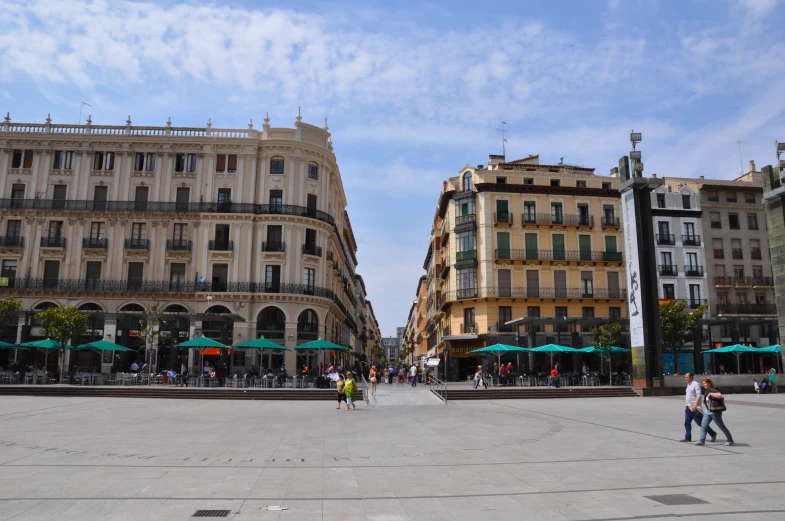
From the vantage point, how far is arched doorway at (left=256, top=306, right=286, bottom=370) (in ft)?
147

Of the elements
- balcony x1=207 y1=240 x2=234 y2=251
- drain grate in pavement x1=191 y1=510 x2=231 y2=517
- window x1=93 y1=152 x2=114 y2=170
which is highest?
window x1=93 y1=152 x2=114 y2=170

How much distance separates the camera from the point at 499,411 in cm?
2309

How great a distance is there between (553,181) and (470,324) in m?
14.7

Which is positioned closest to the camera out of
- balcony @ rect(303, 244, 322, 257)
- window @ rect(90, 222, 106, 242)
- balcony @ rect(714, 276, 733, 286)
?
window @ rect(90, 222, 106, 242)

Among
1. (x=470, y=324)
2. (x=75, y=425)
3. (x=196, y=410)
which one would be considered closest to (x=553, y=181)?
(x=470, y=324)

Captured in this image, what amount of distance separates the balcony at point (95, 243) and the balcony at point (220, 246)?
772 cm

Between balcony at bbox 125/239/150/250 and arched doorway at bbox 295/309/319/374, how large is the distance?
42.0ft

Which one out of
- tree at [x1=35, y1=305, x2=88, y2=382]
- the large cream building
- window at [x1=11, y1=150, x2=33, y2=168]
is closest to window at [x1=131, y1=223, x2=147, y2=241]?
the large cream building

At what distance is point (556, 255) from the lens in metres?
50.3

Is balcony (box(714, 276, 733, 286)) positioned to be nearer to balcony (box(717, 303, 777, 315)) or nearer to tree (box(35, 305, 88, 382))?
balcony (box(717, 303, 777, 315))

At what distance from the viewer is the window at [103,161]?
4647cm

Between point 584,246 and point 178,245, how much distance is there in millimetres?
33309

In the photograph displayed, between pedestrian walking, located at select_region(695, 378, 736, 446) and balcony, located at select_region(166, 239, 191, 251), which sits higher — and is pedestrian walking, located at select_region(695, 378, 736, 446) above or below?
below

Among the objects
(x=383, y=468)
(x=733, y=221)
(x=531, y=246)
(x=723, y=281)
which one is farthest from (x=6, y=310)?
(x=733, y=221)
